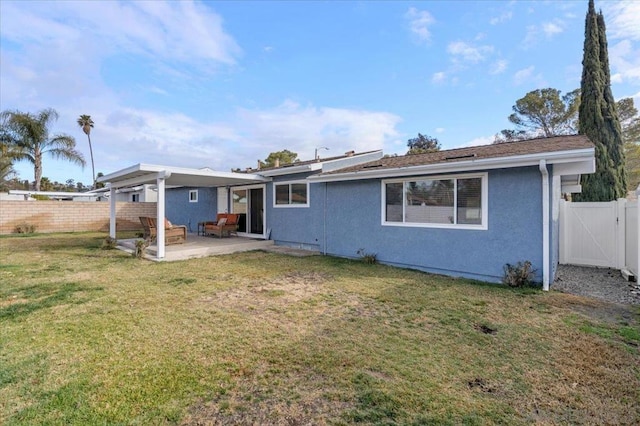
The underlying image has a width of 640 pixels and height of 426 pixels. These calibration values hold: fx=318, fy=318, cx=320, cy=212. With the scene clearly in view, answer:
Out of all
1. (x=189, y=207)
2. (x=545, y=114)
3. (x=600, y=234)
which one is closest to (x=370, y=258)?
(x=600, y=234)

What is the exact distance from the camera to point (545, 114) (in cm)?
2556

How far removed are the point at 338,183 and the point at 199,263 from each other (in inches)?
203

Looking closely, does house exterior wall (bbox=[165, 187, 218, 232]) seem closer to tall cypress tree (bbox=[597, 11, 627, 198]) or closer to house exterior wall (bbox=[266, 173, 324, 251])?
house exterior wall (bbox=[266, 173, 324, 251])

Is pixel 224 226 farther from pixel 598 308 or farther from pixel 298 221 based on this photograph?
pixel 598 308

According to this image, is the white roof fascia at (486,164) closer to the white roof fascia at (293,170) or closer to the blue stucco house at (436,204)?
the blue stucco house at (436,204)

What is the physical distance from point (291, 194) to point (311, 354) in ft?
30.5

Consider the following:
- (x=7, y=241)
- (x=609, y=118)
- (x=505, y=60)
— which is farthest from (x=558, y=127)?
(x=7, y=241)

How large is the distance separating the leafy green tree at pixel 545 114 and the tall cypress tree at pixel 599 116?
257 inches

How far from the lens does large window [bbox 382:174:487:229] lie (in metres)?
7.80

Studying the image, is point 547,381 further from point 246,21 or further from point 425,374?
point 246,21

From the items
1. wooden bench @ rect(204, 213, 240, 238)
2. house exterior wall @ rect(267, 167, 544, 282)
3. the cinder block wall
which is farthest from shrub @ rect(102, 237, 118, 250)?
the cinder block wall

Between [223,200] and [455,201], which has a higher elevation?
[223,200]

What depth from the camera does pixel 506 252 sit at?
732 cm

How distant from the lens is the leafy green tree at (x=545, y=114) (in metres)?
24.5
